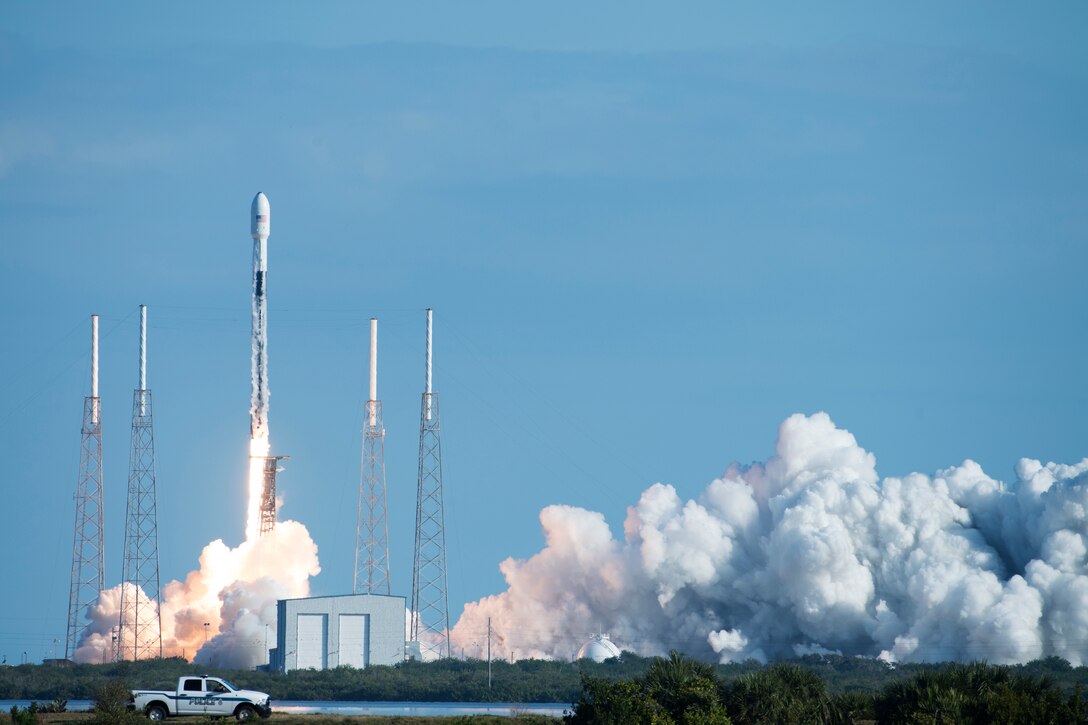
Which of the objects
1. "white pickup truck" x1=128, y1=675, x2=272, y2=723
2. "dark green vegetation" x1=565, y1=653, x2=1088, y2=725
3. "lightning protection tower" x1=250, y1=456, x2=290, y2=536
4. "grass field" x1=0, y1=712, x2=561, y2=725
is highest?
"lightning protection tower" x1=250, y1=456, x2=290, y2=536

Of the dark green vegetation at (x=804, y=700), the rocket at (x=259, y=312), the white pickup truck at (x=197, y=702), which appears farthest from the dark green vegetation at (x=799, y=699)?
the rocket at (x=259, y=312)

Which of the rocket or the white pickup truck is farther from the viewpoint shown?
the rocket

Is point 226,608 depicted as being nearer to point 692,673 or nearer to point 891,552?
point 891,552

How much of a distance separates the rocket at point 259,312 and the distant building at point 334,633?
9803mm

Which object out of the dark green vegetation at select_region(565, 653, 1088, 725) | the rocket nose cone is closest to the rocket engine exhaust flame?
the rocket nose cone

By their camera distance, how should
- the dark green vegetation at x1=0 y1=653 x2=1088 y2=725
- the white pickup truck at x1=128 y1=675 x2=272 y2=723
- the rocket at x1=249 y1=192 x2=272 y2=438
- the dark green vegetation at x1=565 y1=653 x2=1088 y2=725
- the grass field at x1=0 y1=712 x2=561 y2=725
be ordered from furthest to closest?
the rocket at x1=249 y1=192 x2=272 y2=438, the white pickup truck at x1=128 y1=675 x2=272 y2=723, the grass field at x1=0 y1=712 x2=561 y2=725, the dark green vegetation at x1=565 y1=653 x2=1088 y2=725, the dark green vegetation at x1=0 y1=653 x2=1088 y2=725

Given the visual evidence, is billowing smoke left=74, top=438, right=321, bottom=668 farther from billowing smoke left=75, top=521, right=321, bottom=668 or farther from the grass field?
the grass field

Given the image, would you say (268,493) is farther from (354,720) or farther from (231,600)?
(354,720)

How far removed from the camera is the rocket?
96.6m

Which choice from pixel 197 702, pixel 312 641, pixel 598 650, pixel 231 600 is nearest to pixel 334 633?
pixel 312 641

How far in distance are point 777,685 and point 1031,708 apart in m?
7.42

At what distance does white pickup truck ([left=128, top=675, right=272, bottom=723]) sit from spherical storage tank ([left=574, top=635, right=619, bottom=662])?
160 feet

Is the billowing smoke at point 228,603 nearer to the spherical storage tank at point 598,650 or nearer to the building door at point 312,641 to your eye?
the building door at point 312,641

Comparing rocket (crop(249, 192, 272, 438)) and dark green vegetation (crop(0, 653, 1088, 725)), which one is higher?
rocket (crop(249, 192, 272, 438))
